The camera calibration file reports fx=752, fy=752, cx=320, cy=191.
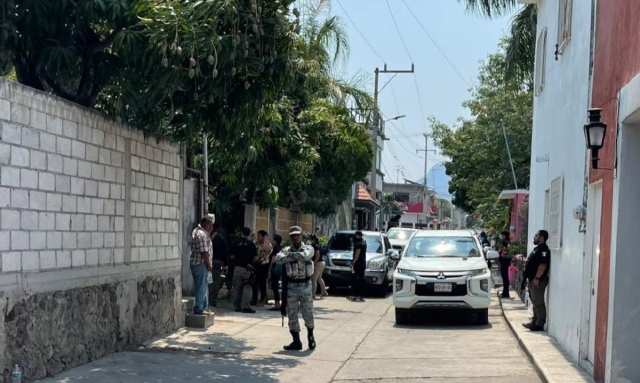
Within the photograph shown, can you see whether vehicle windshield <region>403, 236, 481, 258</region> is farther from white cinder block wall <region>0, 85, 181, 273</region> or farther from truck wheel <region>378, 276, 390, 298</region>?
white cinder block wall <region>0, 85, 181, 273</region>

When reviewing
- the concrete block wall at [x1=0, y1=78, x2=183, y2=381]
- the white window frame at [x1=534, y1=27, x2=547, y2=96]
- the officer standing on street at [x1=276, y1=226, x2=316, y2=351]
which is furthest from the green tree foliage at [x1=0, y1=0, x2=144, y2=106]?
the white window frame at [x1=534, y1=27, x2=547, y2=96]

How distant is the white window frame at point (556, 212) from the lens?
11541 mm

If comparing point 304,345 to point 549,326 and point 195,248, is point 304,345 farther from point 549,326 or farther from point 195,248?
point 549,326

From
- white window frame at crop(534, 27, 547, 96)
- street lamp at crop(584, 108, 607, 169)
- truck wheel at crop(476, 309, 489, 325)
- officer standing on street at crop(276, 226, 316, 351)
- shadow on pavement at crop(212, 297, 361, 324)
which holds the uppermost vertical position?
white window frame at crop(534, 27, 547, 96)

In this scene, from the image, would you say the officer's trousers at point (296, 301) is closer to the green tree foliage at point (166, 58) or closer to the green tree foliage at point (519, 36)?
the green tree foliage at point (166, 58)

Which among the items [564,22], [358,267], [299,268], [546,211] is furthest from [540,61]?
[299,268]

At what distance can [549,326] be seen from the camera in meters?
12.2

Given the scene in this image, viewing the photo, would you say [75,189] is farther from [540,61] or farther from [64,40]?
[540,61]

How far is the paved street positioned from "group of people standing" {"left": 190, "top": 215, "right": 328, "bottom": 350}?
551mm

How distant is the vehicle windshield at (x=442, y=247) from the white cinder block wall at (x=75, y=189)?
583 centimetres

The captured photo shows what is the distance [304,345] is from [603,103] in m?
5.52

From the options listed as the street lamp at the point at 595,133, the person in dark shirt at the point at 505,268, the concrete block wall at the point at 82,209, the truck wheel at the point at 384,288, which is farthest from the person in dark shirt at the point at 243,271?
the street lamp at the point at 595,133

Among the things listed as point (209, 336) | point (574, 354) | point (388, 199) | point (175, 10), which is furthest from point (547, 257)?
point (388, 199)

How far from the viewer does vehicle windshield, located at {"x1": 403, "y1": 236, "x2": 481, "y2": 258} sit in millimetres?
15281
